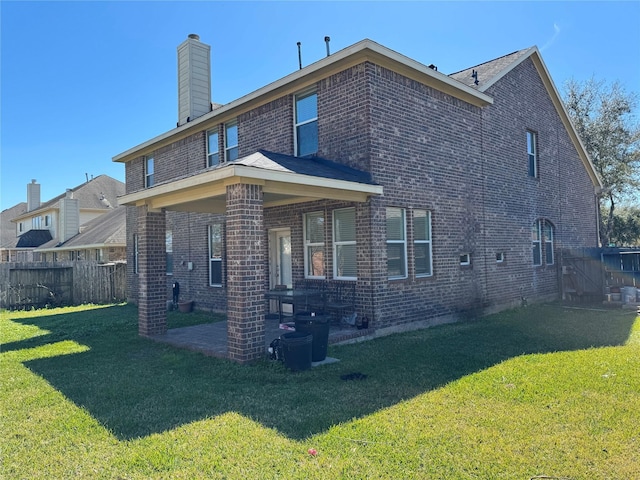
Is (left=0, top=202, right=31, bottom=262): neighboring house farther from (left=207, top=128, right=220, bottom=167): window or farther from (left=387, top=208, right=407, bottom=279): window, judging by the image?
(left=387, top=208, right=407, bottom=279): window

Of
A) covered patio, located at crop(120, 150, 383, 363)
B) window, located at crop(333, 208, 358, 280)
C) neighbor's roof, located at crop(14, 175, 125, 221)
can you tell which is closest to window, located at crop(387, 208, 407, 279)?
window, located at crop(333, 208, 358, 280)

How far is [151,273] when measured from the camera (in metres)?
9.46

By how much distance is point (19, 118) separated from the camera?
17125 millimetres

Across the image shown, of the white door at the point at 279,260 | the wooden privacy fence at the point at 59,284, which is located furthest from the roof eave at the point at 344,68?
the wooden privacy fence at the point at 59,284

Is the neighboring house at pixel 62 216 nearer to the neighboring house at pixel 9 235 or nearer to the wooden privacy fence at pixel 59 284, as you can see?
the neighboring house at pixel 9 235

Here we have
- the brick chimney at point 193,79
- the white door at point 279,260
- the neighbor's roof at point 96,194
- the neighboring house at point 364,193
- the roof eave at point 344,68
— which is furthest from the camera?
the neighbor's roof at point 96,194

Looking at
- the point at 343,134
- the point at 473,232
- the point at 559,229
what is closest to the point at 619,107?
the point at 559,229

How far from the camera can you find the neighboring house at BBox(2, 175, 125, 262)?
28594 mm

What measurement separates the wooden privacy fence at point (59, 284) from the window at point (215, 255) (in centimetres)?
728

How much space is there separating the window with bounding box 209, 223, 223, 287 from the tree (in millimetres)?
21337

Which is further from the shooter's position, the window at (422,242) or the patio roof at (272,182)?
the window at (422,242)

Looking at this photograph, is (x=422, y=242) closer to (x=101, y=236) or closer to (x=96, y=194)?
(x=101, y=236)

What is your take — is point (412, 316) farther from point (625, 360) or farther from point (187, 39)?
point (187, 39)

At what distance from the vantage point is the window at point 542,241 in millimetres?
14297
